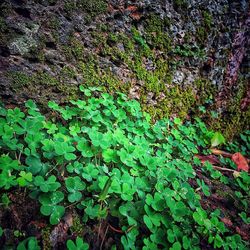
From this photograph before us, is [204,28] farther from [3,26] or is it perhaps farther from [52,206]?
[52,206]

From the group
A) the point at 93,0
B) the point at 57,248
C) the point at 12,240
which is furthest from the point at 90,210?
the point at 93,0

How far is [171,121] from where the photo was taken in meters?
2.99

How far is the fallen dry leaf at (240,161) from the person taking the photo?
287 cm

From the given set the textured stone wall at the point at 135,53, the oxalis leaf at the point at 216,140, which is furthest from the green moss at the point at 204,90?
the oxalis leaf at the point at 216,140

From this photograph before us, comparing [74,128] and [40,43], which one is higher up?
[40,43]

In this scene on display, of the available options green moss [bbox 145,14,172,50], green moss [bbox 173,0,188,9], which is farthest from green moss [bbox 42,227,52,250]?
green moss [bbox 173,0,188,9]

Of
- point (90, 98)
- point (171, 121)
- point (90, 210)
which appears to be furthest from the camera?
point (171, 121)

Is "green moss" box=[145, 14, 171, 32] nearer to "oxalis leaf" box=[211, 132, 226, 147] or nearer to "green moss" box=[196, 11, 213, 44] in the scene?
"green moss" box=[196, 11, 213, 44]

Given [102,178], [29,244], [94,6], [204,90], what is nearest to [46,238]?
[29,244]

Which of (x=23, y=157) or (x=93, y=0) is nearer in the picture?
(x=23, y=157)

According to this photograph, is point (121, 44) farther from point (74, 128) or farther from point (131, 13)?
point (74, 128)

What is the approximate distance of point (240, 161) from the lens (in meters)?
2.95

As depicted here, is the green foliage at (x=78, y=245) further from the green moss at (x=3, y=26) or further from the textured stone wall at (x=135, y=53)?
the green moss at (x=3, y=26)

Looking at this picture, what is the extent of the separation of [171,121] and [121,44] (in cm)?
110
